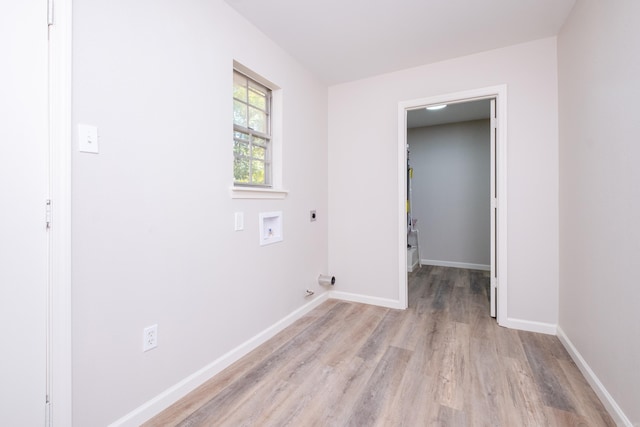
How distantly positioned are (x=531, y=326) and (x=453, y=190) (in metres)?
2.81

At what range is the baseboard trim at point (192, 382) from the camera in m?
1.40

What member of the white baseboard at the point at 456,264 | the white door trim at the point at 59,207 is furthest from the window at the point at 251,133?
the white baseboard at the point at 456,264

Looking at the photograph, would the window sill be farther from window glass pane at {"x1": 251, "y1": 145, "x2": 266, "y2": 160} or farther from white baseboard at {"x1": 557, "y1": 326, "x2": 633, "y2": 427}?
white baseboard at {"x1": 557, "y1": 326, "x2": 633, "y2": 427}

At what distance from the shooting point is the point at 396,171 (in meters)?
2.99

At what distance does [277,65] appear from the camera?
96.7 inches

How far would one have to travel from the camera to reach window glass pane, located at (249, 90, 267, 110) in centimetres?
232

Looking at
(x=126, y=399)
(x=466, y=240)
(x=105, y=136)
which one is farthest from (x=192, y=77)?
(x=466, y=240)

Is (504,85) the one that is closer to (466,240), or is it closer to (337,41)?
(337,41)

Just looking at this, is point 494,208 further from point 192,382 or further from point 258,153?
point 192,382

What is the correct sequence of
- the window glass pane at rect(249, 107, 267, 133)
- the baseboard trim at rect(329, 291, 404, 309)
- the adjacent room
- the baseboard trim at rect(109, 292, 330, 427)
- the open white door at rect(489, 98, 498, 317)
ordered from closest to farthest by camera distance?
the adjacent room, the baseboard trim at rect(109, 292, 330, 427), the window glass pane at rect(249, 107, 267, 133), the open white door at rect(489, 98, 498, 317), the baseboard trim at rect(329, 291, 404, 309)

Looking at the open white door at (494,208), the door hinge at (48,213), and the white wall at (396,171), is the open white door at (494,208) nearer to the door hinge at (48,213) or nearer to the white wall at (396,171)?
the white wall at (396,171)

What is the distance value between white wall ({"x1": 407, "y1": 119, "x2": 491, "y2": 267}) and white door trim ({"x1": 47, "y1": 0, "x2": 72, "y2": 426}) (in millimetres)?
4895

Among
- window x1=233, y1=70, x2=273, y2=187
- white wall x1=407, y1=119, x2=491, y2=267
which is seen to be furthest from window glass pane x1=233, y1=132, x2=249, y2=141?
white wall x1=407, y1=119, x2=491, y2=267

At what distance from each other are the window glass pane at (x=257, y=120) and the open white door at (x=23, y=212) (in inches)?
51.9
